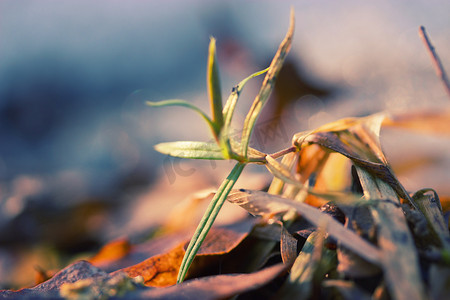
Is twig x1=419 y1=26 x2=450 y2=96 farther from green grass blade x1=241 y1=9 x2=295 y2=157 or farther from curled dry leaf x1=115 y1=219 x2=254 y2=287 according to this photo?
curled dry leaf x1=115 y1=219 x2=254 y2=287

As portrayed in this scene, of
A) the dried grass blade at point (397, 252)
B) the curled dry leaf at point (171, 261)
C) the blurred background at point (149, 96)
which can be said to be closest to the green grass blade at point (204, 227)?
the curled dry leaf at point (171, 261)

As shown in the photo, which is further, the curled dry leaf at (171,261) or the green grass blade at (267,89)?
the curled dry leaf at (171,261)

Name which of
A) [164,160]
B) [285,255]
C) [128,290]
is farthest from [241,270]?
[164,160]

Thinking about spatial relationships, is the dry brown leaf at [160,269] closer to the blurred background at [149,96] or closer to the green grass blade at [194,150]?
the green grass blade at [194,150]

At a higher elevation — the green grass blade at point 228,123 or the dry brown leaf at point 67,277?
the green grass blade at point 228,123

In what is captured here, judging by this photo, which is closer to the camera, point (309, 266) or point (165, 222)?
point (309, 266)

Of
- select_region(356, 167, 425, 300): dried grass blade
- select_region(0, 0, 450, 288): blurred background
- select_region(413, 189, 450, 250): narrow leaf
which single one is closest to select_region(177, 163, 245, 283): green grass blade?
select_region(356, 167, 425, 300): dried grass blade

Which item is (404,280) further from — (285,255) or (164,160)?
(164,160)

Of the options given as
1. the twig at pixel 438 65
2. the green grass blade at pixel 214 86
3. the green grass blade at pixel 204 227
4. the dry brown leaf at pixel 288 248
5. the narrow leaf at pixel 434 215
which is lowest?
the narrow leaf at pixel 434 215
